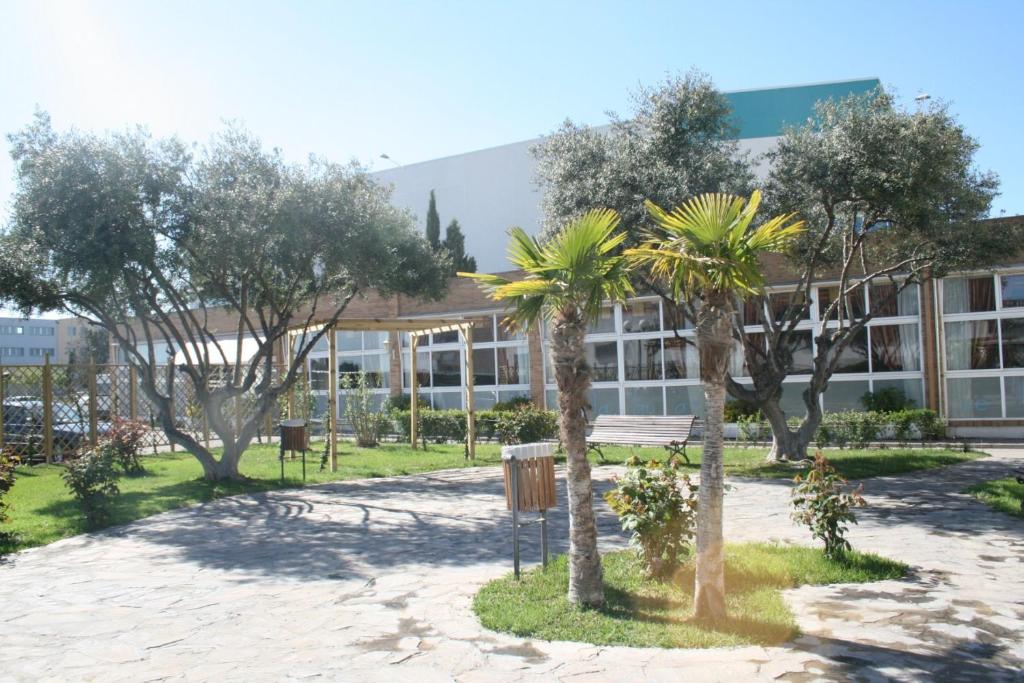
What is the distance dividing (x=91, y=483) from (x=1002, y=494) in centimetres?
1145

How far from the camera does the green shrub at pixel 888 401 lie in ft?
63.8

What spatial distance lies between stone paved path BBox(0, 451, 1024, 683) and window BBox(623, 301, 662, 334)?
40.8 feet

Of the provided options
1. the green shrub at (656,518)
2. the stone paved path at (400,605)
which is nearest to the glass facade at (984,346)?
the stone paved path at (400,605)

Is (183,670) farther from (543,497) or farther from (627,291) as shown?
(627,291)

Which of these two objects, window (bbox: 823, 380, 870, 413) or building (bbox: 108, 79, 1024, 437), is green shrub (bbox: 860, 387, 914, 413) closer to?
building (bbox: 108, 79, 1024, 437)

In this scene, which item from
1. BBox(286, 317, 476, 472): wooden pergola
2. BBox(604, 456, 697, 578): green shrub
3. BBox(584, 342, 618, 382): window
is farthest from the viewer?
BBox(584, 342, 618, 382): window

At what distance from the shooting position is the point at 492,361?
25.6 metres

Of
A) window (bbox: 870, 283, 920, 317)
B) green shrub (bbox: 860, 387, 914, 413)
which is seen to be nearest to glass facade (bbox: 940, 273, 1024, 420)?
window (bbox: 870, 283, 920, 317)

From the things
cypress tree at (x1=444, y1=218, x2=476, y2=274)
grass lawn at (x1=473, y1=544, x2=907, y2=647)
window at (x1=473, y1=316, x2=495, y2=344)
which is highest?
cypress tree at (x1=444, y1=218, x2=476, y2=274)

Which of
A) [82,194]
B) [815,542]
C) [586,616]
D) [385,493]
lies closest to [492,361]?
[385,493]

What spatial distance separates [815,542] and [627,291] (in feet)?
11.2

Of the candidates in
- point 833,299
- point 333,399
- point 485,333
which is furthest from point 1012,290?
point 333,399

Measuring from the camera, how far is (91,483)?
1020cm

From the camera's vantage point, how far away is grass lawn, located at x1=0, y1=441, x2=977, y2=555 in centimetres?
1055
